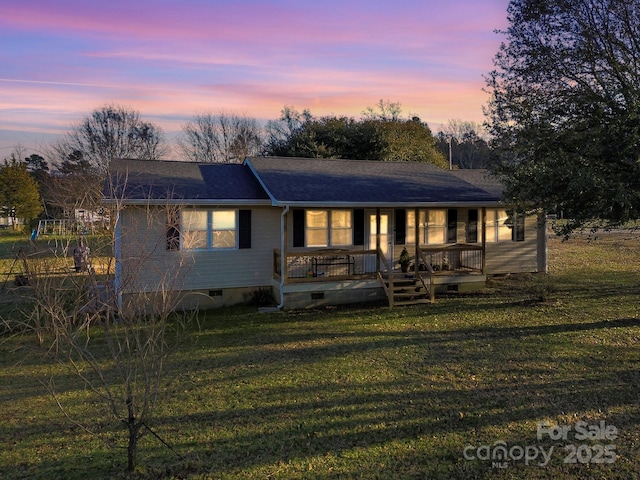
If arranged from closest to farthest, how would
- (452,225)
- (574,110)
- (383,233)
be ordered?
1. (574,110)
2. (383,233)
3. (452,225)

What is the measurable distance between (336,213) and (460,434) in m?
9.05

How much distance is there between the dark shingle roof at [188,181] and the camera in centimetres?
1196

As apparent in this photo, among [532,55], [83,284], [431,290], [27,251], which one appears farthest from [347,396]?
[532,55]

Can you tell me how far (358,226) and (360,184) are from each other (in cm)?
148

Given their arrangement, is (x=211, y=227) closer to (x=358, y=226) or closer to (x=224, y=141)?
(x=358, y=226)

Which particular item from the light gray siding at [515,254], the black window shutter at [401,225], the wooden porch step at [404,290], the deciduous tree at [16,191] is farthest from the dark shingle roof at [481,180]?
the deciduous tree at [16,191]

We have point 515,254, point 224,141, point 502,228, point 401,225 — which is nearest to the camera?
point 401,225

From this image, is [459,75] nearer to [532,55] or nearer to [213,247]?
[532,55]

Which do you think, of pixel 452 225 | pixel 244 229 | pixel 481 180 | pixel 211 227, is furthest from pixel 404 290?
pixel 481 180

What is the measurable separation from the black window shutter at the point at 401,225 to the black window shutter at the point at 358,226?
50.8 inches

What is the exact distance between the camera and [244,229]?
505 inches

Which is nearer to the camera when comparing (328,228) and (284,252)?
(284,252)

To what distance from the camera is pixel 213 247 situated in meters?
12.6

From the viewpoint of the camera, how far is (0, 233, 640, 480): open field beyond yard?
4598 millimetres
